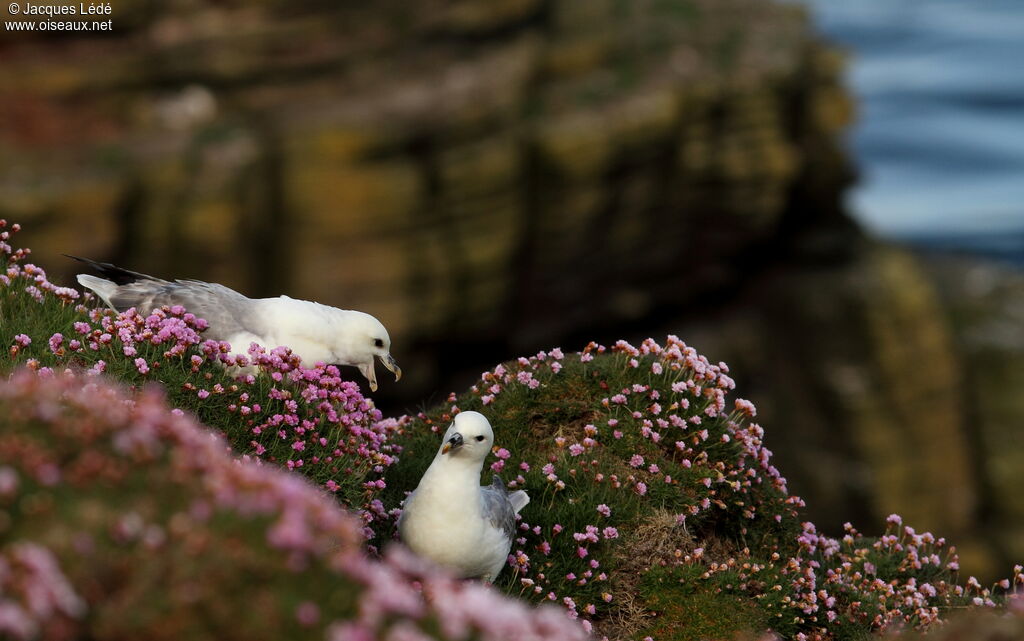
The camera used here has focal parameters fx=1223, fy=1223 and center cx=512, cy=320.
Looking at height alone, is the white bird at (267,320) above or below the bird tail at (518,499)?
above

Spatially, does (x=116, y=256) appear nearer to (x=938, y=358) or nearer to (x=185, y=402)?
(x=185, y=402)

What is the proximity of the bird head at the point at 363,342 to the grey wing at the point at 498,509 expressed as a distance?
98 cm

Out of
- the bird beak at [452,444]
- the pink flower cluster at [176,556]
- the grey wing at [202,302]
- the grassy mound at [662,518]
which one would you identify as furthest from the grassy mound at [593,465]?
the pink flower cluster at [176,556]

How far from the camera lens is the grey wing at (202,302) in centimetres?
680

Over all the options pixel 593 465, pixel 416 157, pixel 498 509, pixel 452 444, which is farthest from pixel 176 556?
pixel 416 157

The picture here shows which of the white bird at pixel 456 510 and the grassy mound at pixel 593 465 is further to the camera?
the grassy mound at pixel 593 465

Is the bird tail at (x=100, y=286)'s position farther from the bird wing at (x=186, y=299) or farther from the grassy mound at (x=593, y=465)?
the grassy mound at (x=593, y=465)

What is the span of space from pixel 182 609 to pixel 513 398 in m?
4.95

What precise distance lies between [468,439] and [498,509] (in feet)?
1.65

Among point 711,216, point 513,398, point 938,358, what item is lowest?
point 938,358

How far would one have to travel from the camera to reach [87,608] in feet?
9.87

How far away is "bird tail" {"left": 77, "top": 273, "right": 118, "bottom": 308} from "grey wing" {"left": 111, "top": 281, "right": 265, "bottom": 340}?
33 millimetres

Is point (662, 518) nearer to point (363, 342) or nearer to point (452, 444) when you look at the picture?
point (452, 444)

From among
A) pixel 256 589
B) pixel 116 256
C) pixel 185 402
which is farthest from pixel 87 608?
pixel 116 256
